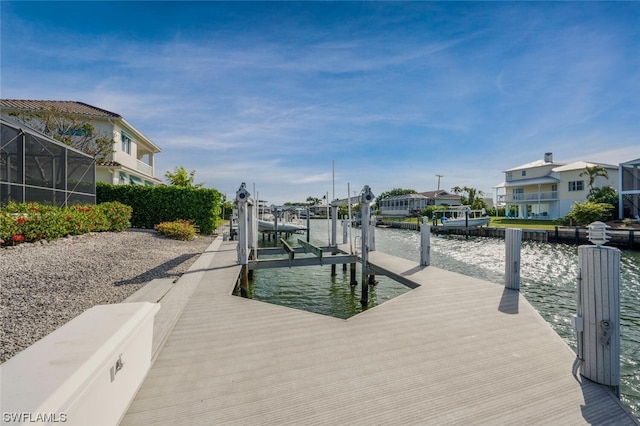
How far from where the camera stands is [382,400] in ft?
8.30

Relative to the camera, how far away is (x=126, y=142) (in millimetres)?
23031

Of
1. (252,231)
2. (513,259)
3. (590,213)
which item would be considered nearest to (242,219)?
(252,231)

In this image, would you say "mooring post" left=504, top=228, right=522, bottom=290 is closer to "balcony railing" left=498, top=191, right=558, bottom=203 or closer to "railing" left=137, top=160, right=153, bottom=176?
"railing" left=137, top=160, right=153, bottom=176

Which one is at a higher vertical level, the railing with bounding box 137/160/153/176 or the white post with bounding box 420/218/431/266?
the railing with bounding box 137/160/153/176

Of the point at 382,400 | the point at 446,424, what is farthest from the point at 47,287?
the point at 446,424

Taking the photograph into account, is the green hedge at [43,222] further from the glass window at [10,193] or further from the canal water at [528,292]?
the canal water at [528,292]

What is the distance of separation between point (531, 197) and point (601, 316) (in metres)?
44.3

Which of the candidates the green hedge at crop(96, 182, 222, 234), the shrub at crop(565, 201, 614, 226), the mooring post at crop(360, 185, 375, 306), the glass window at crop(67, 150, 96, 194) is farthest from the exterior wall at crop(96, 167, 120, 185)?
the shrub at crop(565, 201, 614, 226)

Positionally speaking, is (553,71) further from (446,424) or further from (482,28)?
A: (446,424)

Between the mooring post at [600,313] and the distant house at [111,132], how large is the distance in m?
23.9

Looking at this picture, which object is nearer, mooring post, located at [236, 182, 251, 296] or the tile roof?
mooring post, located at [236, 182, 251, 296]

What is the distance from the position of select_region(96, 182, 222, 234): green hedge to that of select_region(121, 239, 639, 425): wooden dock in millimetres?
14863

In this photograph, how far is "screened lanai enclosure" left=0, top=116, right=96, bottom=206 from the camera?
33.7 feet

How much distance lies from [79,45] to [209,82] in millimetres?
4180
